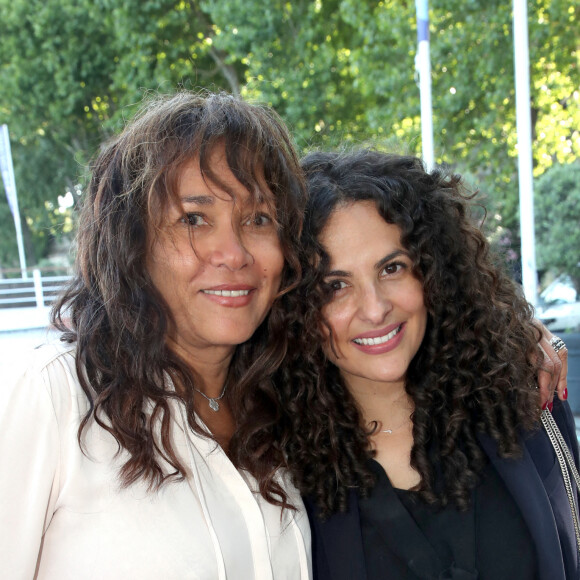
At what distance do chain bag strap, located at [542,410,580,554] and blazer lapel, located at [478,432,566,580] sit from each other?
0.05m

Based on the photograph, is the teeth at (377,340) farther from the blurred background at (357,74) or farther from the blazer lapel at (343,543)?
the blurred background at (357,74)

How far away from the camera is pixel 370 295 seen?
219 cm

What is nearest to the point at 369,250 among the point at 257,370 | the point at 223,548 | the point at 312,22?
the point at 257,370

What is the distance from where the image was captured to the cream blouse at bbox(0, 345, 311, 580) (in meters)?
1.56

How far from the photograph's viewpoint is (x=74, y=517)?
5.32 ft

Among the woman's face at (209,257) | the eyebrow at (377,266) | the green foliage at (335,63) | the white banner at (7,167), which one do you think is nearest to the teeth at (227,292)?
the woman's face at (209,257)

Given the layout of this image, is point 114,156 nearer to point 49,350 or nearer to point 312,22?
point 49,350

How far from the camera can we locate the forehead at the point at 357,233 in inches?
87.2

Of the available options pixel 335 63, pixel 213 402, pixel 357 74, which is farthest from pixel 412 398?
pixel 335 63

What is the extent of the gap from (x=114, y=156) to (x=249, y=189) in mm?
436

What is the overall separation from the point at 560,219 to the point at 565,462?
24.8ft

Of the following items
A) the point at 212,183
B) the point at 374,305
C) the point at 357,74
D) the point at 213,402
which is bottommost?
the point at 213,402

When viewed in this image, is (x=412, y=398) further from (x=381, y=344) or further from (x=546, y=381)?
(x=546, y=381)

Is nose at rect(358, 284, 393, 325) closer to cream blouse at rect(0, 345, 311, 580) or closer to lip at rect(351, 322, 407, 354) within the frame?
lip at rect(351, 322, 407, 354)
